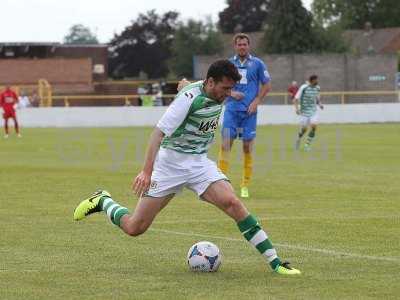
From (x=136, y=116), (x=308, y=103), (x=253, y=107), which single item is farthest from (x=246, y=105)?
(x=136, y=116)

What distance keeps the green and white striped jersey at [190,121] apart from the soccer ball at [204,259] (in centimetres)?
88

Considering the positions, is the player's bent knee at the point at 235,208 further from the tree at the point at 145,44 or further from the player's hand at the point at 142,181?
the tree at the point at 145,44

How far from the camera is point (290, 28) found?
7925cm

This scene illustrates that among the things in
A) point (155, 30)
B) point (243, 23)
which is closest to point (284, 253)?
point (155, 30)

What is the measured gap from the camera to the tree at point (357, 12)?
4857 inches

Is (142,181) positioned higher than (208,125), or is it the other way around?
(208,125)

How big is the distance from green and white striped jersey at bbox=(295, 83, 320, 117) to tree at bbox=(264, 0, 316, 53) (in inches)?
1771

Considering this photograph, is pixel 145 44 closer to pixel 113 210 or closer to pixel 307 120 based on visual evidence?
pixel 307 120

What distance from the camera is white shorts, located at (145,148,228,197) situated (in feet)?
32.6

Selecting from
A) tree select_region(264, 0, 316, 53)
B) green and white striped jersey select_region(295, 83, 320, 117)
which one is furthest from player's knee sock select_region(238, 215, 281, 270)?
tree select_region(264, 0, 316, 53)

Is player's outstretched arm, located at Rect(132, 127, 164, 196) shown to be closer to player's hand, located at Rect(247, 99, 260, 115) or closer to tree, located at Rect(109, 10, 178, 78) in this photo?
player's hand, located at Rect(247, 99, 260, 115)

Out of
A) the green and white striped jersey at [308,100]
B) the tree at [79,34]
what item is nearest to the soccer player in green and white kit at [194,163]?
the green and white striped jersey at [308,100]

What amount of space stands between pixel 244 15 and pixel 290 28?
47.1 m

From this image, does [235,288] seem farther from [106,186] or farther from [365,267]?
[106,186]
